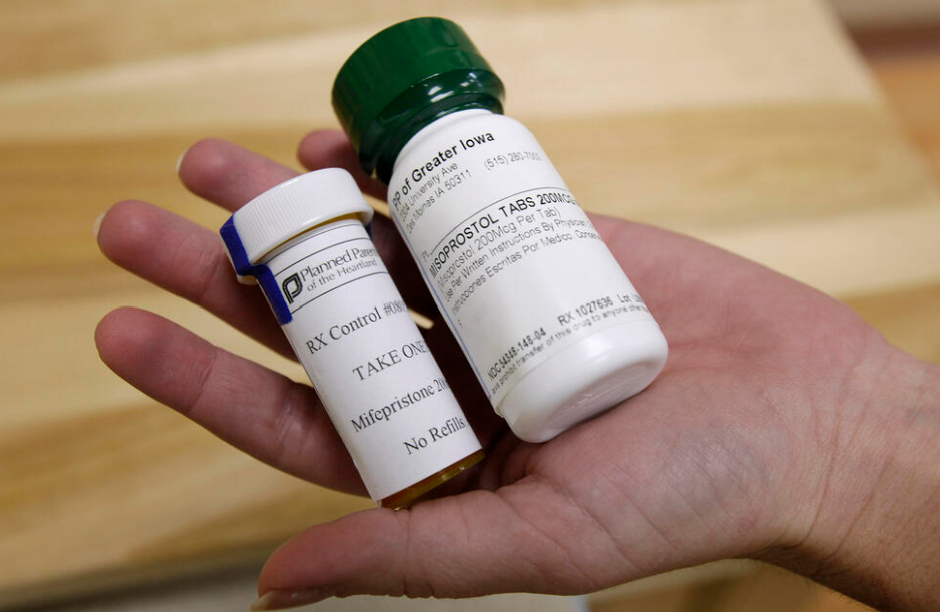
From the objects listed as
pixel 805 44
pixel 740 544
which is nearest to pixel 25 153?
pixel 740 544

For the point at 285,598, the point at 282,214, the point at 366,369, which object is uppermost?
the point at 282,214

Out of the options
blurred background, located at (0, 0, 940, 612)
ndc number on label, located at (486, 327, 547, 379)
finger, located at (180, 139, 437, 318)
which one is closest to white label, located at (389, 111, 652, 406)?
ndc number on label, located at (486, 327, 547, 379)

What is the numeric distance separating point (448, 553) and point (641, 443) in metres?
0.15

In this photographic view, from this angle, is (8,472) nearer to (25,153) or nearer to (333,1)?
(25,153)

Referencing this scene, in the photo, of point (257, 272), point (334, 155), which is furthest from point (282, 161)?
point (257, 272)

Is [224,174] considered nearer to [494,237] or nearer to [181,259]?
[181,259]

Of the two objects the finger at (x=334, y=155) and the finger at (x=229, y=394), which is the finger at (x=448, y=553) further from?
the finger at (x=334, y=155)

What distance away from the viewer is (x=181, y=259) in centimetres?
59

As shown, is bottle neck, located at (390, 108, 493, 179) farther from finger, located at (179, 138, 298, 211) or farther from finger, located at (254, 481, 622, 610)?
finger, located at (254, 481, 622, 610)

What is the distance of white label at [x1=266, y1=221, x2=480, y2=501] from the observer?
49 cm

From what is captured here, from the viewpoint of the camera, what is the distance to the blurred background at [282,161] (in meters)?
0.65

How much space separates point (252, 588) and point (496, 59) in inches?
25.8

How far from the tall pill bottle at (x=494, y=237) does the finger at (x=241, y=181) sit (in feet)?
0.30

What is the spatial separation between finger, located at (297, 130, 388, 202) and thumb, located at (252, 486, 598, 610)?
0.32 meters
